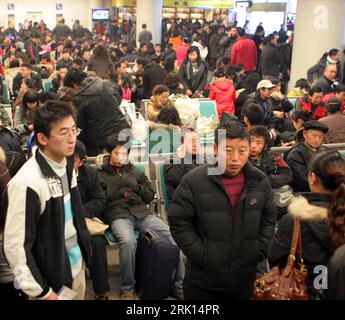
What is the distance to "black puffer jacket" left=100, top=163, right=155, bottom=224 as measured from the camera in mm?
4469

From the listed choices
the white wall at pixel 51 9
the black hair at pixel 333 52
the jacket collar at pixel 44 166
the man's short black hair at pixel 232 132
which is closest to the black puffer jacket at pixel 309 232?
the man's short black hair at pixel 232 132

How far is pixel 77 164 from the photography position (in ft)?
Answer: 13.3

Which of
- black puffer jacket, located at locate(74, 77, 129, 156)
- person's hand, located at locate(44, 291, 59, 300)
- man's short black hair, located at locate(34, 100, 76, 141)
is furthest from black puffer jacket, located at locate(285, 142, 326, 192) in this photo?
person's hand, located at locate(44, 291, 59, 300)

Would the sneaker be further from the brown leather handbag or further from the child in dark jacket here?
the child in dark jacket

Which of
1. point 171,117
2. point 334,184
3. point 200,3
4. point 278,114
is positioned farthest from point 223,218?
point 200,3

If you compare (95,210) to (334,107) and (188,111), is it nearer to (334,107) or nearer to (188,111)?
(188,111)

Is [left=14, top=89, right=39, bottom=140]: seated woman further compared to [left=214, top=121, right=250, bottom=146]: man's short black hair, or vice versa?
[left=14, top=89, right=39, bottom=140]: seated woman

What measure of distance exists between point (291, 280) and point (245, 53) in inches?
429

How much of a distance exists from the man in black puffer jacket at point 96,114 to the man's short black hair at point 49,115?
2989 millimetres

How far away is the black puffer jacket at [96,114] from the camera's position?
5.54 metres

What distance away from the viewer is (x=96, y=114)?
18.5 feet
